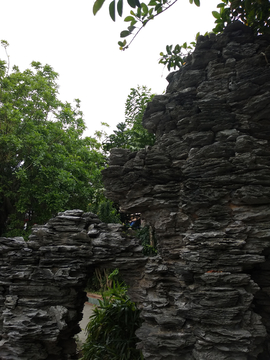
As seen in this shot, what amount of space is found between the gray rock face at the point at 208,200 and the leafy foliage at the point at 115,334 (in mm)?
1983

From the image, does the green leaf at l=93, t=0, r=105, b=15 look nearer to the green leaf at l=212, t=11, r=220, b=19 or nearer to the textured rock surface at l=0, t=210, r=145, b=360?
the green leaf at l=212, t=11, r=220, b=19

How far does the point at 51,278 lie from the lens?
574 cm

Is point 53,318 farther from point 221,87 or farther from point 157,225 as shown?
point 221,87

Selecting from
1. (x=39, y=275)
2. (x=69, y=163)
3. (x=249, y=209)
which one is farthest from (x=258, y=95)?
(x=69, y=163)

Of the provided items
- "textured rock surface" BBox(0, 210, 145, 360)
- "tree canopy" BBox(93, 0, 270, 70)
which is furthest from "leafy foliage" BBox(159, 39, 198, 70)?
"textured rock surface" BBox(0, 210, 145, 360)

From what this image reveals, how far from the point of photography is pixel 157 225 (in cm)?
551

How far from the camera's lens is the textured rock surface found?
18.1 ft

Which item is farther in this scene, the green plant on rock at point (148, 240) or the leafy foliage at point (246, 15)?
the green plant on rock at point (148, 240)

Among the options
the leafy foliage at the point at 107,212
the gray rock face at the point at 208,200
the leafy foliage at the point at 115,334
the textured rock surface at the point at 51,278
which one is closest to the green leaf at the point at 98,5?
the gray rock face at the point at 208,200

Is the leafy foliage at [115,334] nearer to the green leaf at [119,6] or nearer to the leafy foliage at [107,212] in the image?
the leafy foliage at [107,212]

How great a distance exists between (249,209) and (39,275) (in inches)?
175

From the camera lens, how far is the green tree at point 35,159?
11.1 metres

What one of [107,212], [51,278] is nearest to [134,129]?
[107,212]

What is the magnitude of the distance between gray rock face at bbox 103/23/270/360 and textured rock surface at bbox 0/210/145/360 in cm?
83
